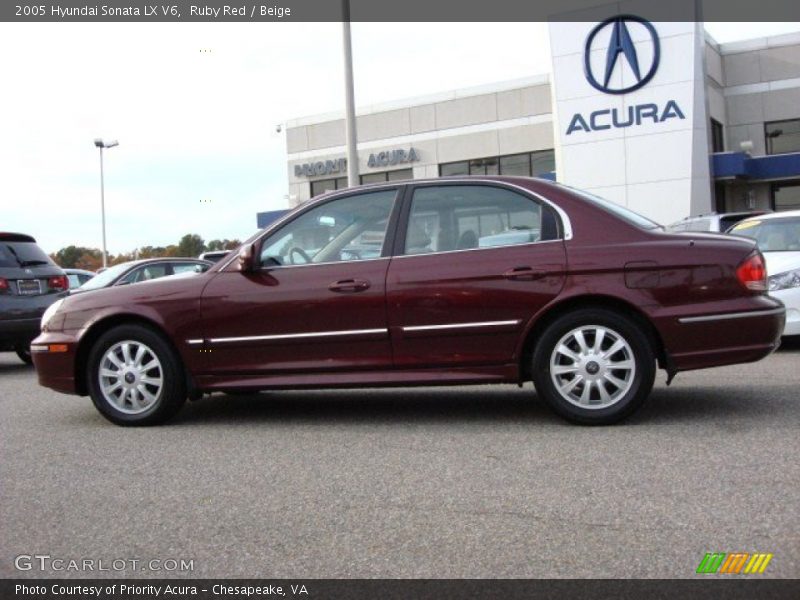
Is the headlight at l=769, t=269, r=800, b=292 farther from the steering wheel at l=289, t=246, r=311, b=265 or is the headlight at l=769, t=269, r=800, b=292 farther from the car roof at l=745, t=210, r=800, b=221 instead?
the steering wheel at l=289, t=246, r=311, b=265

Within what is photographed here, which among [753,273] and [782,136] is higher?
[782,136]

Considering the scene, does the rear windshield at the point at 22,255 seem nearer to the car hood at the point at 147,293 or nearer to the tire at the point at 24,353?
the tire at the point at 24,353

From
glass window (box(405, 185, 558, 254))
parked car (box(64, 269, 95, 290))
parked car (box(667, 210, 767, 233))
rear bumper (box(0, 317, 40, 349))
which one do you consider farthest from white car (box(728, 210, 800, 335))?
parked car (box(64, 269, 95, 290))

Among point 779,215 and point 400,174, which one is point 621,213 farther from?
point 400,174

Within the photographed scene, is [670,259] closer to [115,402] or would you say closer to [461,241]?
[461,241]

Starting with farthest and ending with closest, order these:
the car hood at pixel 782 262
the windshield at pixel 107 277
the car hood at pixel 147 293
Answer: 1. the windshield at pixel 107 277
2. the car hood at pixel 782 262
3. the car hood at pixel 147 293

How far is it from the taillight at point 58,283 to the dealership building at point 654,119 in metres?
18.7

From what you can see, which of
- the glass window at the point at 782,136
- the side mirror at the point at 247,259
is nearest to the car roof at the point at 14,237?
the side mirror at the point at 247,259

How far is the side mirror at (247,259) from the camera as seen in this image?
5953mm

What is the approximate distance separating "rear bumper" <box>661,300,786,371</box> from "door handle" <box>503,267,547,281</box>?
2.70ft

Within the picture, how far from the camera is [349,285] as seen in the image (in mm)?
5727

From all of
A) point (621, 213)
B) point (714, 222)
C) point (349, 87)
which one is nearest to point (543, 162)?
point (349, 87)

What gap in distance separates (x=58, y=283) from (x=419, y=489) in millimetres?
8438
